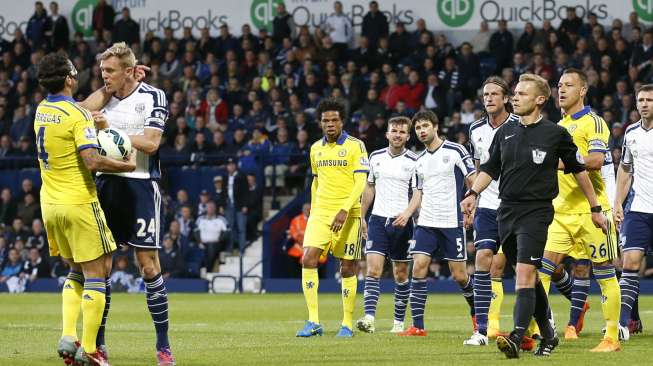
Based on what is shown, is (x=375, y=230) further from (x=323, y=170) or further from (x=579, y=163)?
(x=579, y=163)

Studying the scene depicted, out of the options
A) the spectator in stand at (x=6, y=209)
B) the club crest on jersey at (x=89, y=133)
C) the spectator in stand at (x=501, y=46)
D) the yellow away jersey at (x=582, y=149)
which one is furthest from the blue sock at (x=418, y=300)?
the spectator in stand at (x=6, y=209)

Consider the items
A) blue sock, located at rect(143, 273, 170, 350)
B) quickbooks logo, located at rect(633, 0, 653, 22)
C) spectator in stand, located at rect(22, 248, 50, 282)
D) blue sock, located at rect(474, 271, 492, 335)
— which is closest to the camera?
blue sock, located at rect(143, 273, 170, 350)

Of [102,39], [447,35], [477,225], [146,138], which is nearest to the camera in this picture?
[146,138]

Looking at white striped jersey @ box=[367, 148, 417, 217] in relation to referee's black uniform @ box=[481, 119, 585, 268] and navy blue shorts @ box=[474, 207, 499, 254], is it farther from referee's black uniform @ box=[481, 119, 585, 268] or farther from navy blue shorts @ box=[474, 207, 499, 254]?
referee's black uniform @ box=[481, 119, 585, 268]

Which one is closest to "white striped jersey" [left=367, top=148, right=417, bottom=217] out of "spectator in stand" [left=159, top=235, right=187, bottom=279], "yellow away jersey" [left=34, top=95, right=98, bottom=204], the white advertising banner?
"yellow away jersey" [left=34, top=95, right=98, bottom=204]

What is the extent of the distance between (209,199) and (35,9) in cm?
947

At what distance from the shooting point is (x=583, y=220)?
10.9 metres

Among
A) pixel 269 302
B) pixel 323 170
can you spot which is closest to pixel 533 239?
pixel 323 170

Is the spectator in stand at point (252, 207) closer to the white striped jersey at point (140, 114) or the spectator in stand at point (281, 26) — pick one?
the spectator in stand at point (281, 26)

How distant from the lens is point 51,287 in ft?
84.8

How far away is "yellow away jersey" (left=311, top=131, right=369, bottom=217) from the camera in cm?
1364

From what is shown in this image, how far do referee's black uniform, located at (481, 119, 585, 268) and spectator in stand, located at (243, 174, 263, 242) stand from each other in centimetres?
1563

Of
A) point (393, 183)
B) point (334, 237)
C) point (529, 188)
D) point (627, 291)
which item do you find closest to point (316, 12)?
point (393, 183)

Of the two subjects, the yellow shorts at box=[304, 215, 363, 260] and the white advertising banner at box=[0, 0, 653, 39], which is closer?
the yellow shorts at box=[304, 215, 363, 260]
